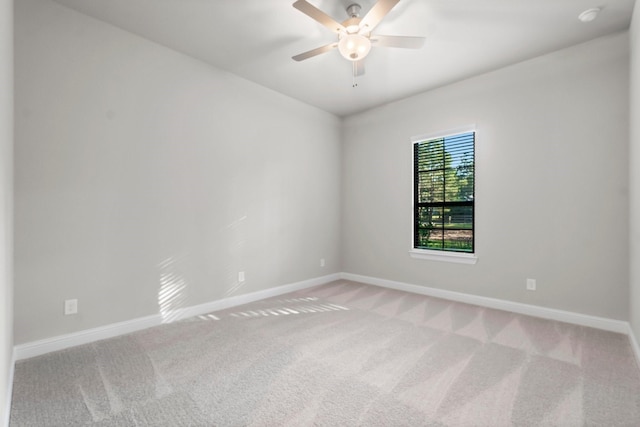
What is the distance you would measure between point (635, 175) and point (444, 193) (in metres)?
1.82

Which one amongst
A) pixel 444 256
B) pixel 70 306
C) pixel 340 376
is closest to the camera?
pixel 340 376

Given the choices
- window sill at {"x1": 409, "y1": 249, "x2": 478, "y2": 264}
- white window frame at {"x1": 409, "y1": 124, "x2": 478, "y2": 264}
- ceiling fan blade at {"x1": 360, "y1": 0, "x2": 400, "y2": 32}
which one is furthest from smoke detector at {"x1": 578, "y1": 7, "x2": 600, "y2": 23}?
window sill at {"x1": 409, "y1": 249, "x2": 478, "y2": 264}

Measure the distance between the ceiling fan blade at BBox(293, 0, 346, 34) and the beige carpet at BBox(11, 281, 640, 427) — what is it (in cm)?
245

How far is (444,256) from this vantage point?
3914mm

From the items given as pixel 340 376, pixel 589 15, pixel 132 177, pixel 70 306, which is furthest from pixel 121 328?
pixel 589 15

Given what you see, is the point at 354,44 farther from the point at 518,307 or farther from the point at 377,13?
the point at 518,307

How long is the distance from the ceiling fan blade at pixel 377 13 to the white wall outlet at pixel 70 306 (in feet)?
10.3

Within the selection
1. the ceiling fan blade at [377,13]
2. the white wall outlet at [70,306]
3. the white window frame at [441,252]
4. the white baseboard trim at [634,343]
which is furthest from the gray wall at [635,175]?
the white wall outlet at [70,306]

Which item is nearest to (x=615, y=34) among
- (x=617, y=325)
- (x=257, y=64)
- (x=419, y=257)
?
(x=617, y=325)

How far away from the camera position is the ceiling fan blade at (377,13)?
1.96 metres

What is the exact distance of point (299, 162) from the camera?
4418 millimetres

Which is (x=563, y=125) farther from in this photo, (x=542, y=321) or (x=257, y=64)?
(x=257, y=64)

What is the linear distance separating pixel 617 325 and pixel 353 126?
3.93 metres

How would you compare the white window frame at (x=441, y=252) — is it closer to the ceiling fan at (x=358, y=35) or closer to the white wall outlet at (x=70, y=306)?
the ceiling fan at (x=358, y=35)
